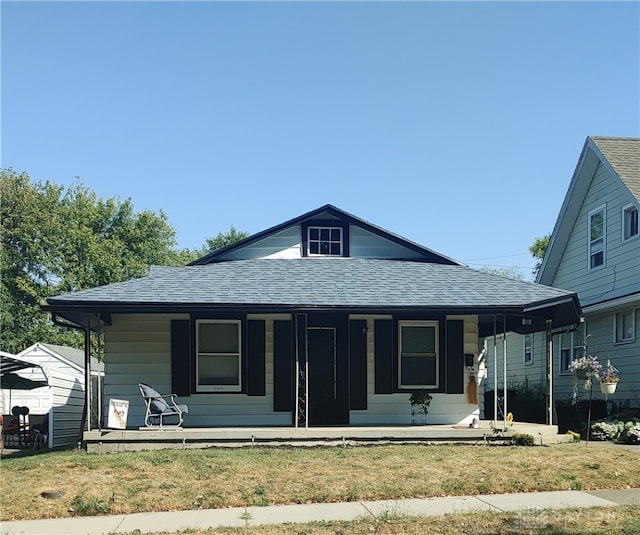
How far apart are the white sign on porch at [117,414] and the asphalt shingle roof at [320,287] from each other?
74.4 inches

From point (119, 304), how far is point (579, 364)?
892 cm

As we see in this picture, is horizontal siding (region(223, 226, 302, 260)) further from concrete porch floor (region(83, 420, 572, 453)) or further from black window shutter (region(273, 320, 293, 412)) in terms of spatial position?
concrete porch floor (region(83, 420, 572, 453))

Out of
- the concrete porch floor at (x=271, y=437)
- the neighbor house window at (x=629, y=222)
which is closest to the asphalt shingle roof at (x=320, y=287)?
the concrete porch floor at (x=271, y=437)

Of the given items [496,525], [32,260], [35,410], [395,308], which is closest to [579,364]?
[395,308]

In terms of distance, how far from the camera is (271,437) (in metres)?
12.7

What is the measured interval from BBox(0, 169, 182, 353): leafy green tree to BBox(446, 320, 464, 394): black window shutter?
26.0 m

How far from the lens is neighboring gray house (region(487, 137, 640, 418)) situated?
55.1 feet

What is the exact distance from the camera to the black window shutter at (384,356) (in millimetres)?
14516

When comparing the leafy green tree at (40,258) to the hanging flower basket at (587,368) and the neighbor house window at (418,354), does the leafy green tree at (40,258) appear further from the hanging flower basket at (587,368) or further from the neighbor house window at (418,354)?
the hanging flower basket at (587,368)

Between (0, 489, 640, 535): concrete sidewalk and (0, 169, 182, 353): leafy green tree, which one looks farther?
(0, 169, 182, 353): leafy green tree

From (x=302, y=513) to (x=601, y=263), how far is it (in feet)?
44.0

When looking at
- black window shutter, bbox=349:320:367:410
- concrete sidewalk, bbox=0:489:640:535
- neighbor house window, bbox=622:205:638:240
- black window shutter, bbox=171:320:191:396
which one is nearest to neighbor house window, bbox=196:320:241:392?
black window shutter, bbox=171:320:191:396

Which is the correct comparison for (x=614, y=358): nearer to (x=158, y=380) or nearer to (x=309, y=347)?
(x=309, y=347)

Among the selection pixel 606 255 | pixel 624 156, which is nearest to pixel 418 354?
pixel 606 255
